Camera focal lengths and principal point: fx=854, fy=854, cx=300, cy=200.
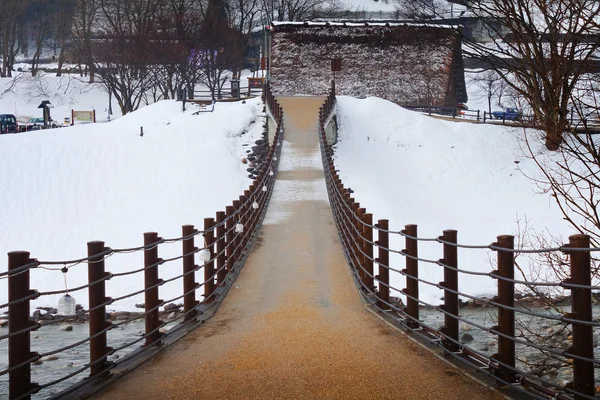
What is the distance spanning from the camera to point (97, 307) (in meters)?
6.50

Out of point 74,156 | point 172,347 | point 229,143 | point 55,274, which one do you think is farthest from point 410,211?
point 172,347

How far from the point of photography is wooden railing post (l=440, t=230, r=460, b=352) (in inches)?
278

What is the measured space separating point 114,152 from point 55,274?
1119 cm

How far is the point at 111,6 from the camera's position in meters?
72.4

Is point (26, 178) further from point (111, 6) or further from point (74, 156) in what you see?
point (111, 6)

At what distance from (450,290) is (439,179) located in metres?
27.8

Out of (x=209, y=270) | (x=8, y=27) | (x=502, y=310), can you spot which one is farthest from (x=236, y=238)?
(x=8, y=27)

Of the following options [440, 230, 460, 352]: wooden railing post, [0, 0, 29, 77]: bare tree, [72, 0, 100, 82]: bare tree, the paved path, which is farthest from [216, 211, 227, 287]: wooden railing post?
[0, 0, 29, 77]: bare tree

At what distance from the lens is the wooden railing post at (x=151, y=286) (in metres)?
7.75

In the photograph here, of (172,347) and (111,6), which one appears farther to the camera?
(111,6)

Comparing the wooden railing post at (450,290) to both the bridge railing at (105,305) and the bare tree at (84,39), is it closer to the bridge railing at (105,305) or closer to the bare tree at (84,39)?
the bridge railing at (105,305)

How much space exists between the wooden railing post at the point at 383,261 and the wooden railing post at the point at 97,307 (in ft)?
12.7

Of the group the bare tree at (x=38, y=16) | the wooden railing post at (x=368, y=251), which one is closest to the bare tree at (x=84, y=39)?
the bare tree at (x=38, y=16)

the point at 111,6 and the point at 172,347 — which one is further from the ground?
the point at 111,6
